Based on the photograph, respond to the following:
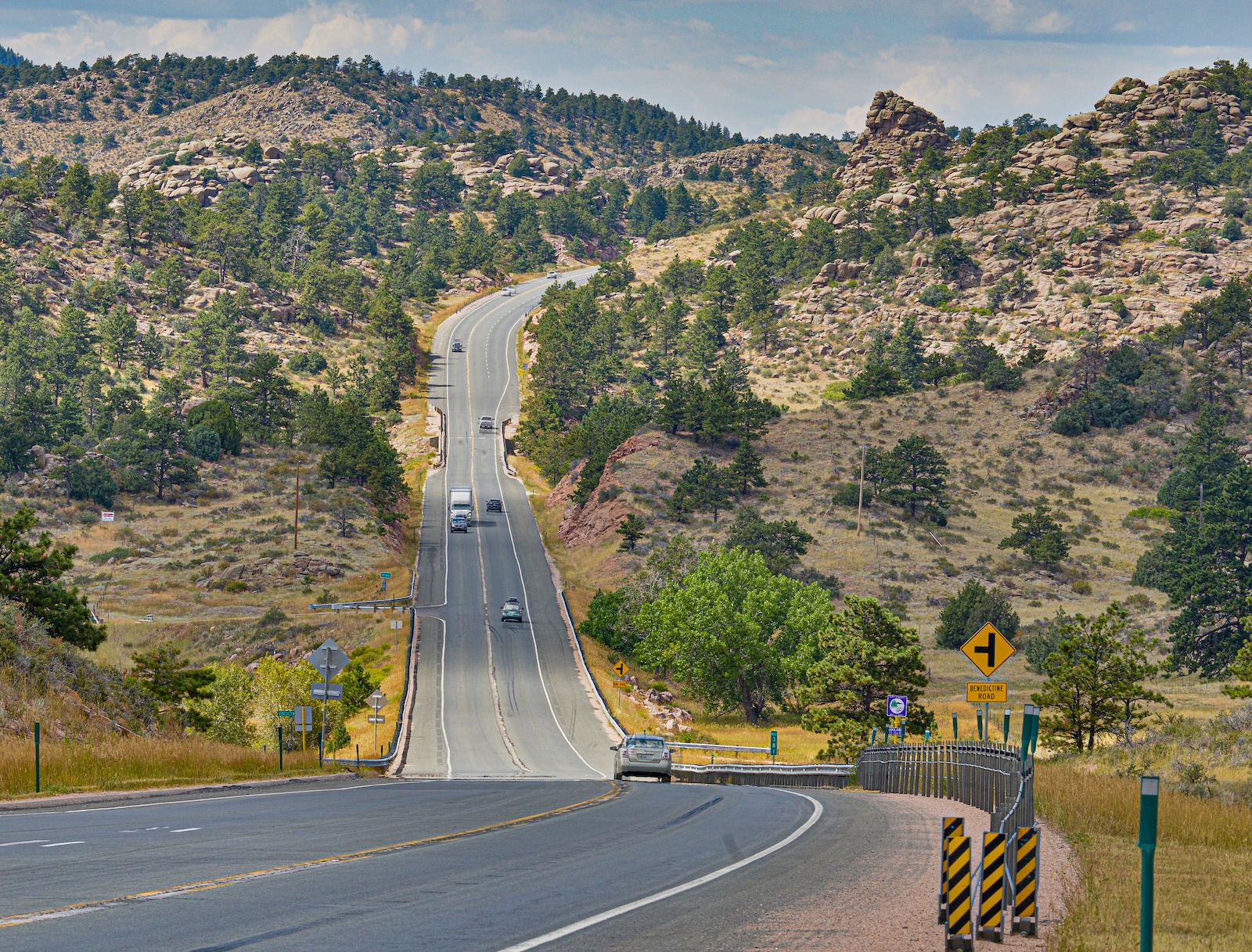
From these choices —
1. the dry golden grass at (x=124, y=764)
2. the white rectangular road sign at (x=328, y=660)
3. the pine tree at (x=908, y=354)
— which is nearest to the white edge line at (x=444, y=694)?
the white rectangular road sign at (x=328, y=660)

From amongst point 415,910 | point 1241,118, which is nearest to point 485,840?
point 415,910

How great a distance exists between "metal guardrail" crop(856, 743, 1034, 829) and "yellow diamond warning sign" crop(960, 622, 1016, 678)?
2191mm

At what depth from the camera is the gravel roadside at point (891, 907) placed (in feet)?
33.6

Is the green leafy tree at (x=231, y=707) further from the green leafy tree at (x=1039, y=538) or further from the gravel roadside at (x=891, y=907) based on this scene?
the green leafy tree at (x=1039, y=538)

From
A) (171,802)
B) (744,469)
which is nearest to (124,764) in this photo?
(171,802)

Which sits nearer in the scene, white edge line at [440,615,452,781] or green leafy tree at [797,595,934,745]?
green leafy tree at [797,595,934,745]

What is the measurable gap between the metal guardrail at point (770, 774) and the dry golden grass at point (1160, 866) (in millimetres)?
17567

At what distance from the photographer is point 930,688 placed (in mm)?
72062

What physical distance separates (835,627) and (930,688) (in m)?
18.2

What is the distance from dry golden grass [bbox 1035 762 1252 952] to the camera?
424 inches

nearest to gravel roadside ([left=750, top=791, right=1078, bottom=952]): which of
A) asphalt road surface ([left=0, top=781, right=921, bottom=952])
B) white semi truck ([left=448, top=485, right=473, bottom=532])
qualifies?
asphalt road surface ([left=0, top=781, right=921, bottom=952])

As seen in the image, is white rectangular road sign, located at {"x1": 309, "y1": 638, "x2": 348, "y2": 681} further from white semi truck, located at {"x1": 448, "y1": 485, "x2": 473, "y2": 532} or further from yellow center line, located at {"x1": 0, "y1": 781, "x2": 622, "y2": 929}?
white semi truck, located at {"x1": 448, "y1": 485, "x2": 473, "y2": 532}

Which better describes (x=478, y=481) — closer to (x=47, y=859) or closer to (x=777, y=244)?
(x=777, y=244)

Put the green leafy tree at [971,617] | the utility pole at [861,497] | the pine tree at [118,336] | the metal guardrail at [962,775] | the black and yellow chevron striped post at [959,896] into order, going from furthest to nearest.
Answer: the pine tree at [118,336] → the utility pole at [861,497] → the green leafy tree at [971,617] → the metal guardrail at [962,775] → the black and yellow chevron striped post at [959,896]
